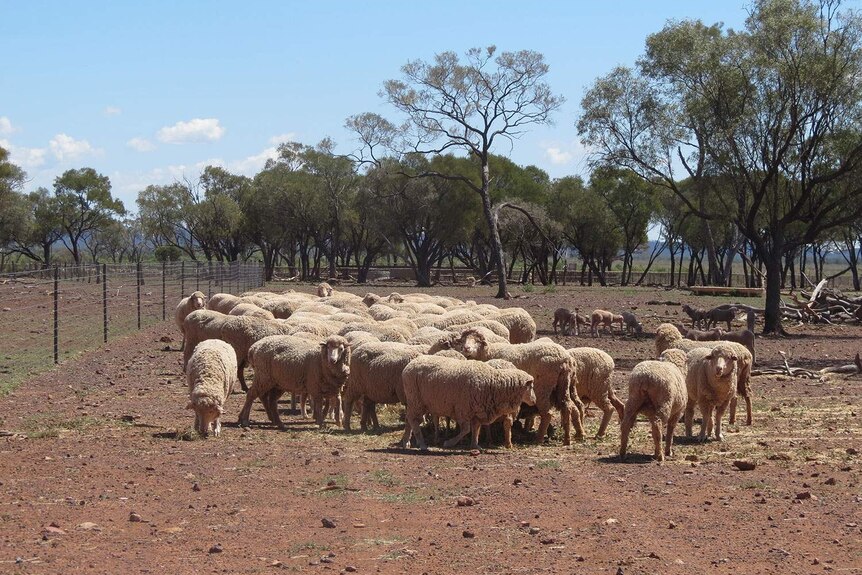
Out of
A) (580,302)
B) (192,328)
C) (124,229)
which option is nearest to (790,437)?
(192,328)

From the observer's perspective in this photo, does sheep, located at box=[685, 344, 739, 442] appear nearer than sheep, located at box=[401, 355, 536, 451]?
No

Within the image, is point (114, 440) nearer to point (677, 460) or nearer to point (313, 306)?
point (677, 460)

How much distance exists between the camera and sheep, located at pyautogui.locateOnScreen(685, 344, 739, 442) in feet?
40.6

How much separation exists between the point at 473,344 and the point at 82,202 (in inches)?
2917

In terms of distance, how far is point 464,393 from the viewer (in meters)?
11.6

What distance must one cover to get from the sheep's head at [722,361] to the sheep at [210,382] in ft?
18.8

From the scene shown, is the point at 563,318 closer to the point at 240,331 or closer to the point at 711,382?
the point at 240,331

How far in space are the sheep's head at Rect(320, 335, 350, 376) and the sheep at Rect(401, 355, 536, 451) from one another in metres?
1.28

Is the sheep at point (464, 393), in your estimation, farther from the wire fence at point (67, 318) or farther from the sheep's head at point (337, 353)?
the wire fence at point (67, 318)

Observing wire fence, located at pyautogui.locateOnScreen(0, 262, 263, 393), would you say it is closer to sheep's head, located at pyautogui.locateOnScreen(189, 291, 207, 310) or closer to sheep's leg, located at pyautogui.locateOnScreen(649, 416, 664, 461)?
sheep's head, located at pyautogui.locateOnScreen(189, 291, 207, 310)

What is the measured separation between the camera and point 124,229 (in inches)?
4139

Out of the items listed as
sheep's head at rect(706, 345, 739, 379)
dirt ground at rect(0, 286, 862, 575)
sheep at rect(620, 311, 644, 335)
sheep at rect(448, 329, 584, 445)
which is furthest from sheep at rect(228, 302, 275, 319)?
sheep at rect(620, 311, 644, 335)

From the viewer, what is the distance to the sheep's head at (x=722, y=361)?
12.3 metres

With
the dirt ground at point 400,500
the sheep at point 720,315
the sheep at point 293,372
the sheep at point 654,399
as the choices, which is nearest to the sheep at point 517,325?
the dirt ground at point 400,500
